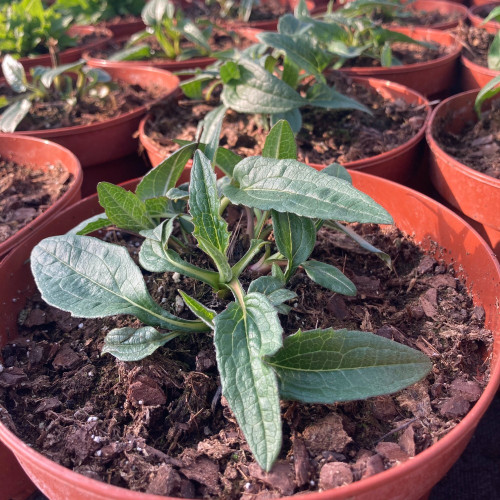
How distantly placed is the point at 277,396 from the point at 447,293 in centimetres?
55

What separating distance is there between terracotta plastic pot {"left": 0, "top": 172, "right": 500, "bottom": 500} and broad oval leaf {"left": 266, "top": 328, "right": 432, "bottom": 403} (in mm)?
114

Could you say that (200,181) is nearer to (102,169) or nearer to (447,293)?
(447,293)

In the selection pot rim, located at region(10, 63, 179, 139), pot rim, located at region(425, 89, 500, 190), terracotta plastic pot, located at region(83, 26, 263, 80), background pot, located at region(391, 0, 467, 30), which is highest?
background pot, located at region(391, 0, 467, 30)

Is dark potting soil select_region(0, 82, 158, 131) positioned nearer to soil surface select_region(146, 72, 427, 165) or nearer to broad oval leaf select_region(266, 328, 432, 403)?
soil surface select_region(146, 72, 427, 165)

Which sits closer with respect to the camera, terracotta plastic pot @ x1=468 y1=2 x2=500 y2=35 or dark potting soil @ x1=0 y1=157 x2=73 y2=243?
dark potting soil @ x1=0 y1=157 x2=73 y2=243

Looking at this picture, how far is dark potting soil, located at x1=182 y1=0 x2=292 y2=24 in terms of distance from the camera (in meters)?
2.97

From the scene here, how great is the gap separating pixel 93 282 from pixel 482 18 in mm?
2367

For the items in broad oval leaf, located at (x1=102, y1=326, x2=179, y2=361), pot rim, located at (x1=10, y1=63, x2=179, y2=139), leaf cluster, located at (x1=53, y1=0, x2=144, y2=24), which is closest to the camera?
broad oval leaf, located at (x1=102, y1=326, x2=179, y2=361)

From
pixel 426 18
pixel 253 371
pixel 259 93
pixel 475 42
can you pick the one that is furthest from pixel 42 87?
pixel 426 18

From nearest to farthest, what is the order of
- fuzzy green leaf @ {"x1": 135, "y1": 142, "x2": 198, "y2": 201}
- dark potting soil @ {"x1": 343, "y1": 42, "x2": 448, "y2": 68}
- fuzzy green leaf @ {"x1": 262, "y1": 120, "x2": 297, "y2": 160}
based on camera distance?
fuzzy green leaf @ {"x1": 262, "y1": 120, "x2": 297, "y2": 160} < fuzzy green leaf @ {"x1": 135, "y1": 142, "x2": 198, "y2": 201} < dark potting soil @ {"x1": 343, "y1": 42, "x2": 448, "y2": 68}

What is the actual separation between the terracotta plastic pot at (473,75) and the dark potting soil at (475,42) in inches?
2.6

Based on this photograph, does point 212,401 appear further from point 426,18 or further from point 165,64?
point 426,18

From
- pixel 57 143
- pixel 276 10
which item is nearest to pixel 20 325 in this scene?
pixel 57 143

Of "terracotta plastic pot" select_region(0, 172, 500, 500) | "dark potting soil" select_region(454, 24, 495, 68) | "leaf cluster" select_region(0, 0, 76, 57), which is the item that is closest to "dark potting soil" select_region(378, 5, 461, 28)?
"dark potting soil" select_region(454, 24, 495, 68)
